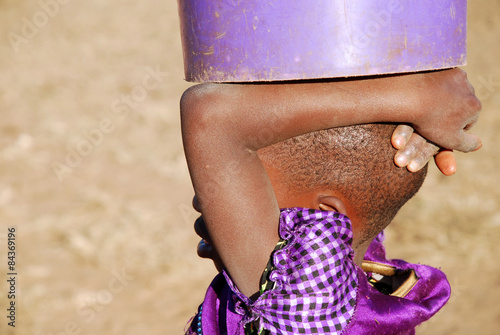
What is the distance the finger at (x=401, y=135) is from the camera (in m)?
1.19

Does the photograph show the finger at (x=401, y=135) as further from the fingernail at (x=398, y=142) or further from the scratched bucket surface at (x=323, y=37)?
the scratched bucket surface at (x=323, y=37)

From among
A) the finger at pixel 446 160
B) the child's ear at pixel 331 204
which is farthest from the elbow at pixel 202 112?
the finger at pixel 446 160

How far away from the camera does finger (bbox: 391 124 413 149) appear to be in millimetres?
1191

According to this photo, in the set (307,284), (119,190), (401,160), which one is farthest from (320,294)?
(119,190)

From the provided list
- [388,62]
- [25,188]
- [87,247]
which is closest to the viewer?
[388,62]

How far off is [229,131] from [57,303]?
3.17 metres

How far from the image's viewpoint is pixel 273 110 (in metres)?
1.09

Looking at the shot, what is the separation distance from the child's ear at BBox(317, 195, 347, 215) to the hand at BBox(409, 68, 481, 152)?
0.85 ft

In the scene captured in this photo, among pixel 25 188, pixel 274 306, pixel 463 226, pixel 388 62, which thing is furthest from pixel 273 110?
pixel 25 188

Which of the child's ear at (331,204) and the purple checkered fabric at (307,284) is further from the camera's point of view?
the child's ear at (331,204)

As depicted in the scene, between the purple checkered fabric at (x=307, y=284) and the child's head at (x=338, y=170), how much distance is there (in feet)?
0.35

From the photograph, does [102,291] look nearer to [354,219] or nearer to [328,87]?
[354,219]

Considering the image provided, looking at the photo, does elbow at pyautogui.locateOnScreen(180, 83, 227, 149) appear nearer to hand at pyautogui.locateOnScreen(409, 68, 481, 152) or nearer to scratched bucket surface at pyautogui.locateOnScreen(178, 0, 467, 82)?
scratched bucket surface at pyautogui.locateOnScreen(178, 0, 467, 82)

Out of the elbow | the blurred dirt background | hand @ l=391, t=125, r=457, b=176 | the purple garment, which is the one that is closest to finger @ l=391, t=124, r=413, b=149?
hand @ l=391, t=125, r=457, b=176
